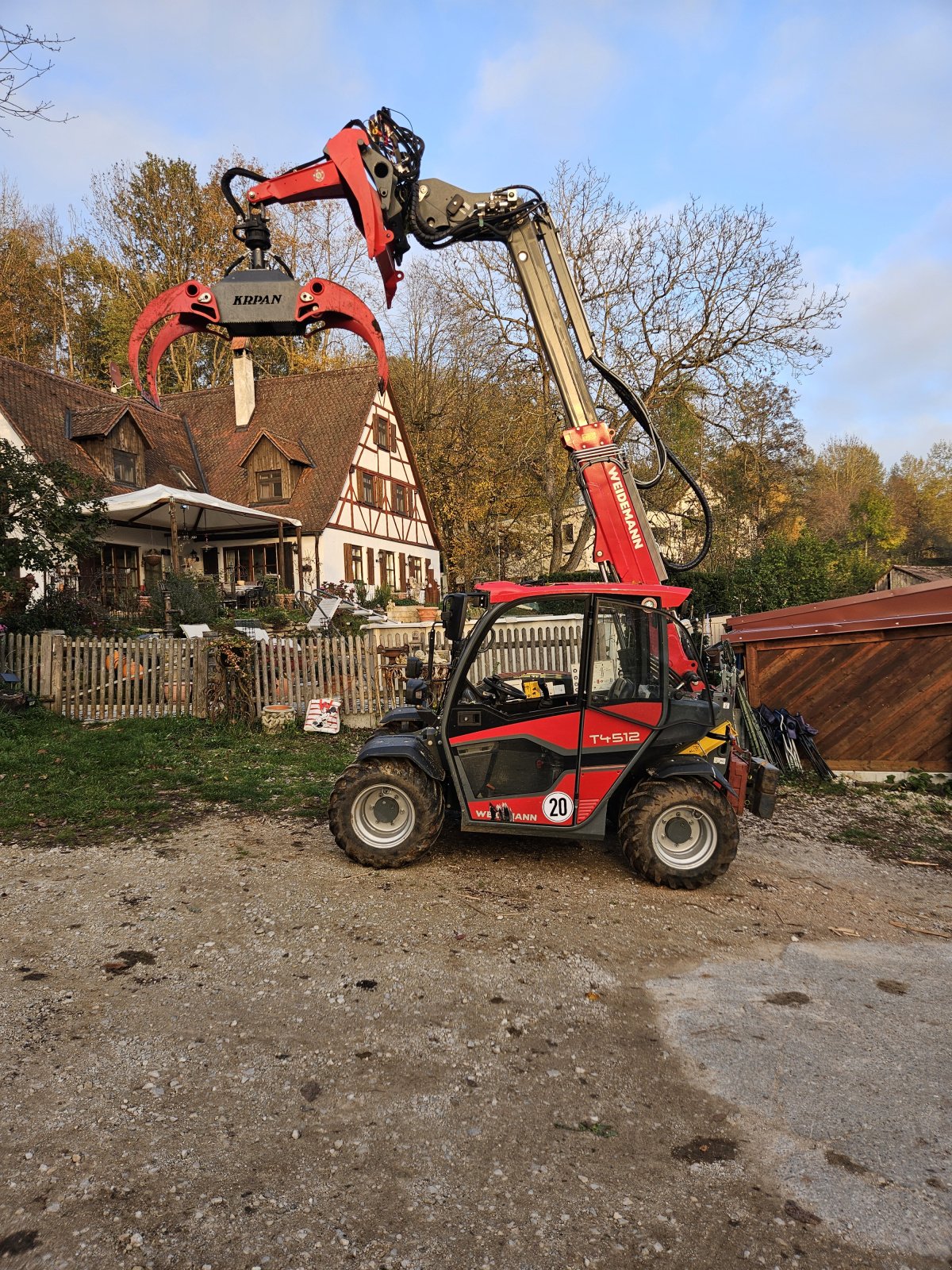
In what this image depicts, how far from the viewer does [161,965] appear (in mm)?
4031

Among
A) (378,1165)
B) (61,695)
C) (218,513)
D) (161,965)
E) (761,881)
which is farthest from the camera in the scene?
(218,513)

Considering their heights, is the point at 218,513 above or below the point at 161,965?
above

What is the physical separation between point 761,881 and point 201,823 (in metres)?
4.60

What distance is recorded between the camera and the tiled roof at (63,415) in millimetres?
21078

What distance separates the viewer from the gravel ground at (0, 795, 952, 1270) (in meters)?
2.31

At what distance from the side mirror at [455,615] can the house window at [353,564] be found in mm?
22271

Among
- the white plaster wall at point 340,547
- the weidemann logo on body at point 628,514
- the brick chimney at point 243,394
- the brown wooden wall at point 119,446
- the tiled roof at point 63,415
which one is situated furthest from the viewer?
the brick chimney at point 243,394

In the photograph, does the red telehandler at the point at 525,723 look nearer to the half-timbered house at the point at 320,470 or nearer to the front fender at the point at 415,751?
the front fender at the point at 415,751

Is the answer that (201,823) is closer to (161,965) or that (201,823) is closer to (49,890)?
(49,890)

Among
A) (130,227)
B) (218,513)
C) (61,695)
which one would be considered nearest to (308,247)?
(130,227)

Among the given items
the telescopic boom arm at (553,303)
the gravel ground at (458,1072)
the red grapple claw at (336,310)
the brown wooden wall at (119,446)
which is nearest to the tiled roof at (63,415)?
the brown wooden wall at (119,446)

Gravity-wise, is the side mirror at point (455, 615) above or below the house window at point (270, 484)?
below

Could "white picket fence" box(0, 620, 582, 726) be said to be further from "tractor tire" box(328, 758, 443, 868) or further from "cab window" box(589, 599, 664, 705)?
"cab window" box(589, 599, 664, 705)

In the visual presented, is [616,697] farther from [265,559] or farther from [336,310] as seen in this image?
[265,559]
